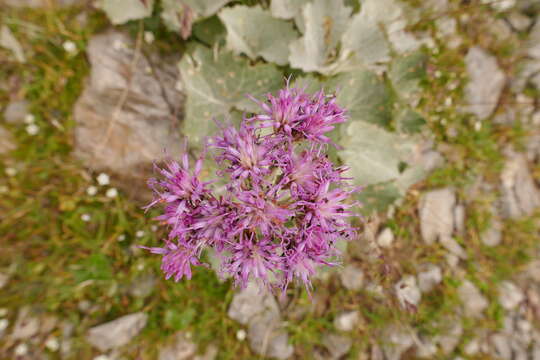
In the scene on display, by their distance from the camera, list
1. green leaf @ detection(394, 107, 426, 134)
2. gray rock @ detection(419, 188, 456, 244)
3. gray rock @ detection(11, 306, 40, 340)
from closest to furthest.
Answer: green leaf @ detection(394, 107, 426, 134), gray rock @ detection(11, 306, 40, 340), gray rock @ detection(419, 188, 456, 244)

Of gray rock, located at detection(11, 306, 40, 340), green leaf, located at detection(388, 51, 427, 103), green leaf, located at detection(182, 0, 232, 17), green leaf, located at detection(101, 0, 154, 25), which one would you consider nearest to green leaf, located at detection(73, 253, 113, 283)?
gray rock, located at detection(11, 306, 40, 340)

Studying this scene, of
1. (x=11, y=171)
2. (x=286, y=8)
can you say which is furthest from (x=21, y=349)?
(x=286, y=8)

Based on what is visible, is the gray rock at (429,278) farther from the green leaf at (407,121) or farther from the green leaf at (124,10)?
the green leaf at (124,10)

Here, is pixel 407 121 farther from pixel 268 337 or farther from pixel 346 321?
pixel 268 337

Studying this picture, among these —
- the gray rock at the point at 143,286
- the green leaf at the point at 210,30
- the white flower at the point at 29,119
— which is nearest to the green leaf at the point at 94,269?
the gray rock at the point at 143,286

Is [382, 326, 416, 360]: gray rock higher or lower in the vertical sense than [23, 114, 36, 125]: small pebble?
lower

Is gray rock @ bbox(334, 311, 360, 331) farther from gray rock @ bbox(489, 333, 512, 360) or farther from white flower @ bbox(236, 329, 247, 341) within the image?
gray rock @ bbox(489, 333, 512, 360)
